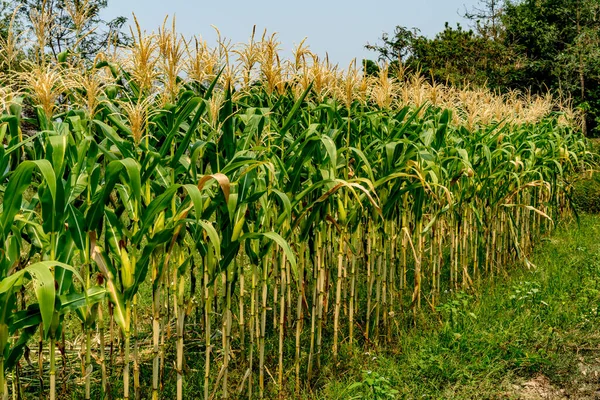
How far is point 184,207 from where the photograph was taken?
7.75 feet

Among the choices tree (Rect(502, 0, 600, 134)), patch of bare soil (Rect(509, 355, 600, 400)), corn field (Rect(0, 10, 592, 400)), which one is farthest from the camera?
tree (Rect(502, 0, 600, 134))

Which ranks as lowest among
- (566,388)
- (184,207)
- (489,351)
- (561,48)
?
(566,388)

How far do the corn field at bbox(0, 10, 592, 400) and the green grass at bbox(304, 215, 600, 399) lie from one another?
17 cm

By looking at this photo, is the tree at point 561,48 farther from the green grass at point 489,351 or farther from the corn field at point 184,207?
the corn field at point 184,207

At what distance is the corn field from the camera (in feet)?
6.82

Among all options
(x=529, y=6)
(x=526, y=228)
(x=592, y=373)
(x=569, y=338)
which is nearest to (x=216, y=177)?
(x=592, y=373)

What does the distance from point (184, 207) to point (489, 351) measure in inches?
92.1

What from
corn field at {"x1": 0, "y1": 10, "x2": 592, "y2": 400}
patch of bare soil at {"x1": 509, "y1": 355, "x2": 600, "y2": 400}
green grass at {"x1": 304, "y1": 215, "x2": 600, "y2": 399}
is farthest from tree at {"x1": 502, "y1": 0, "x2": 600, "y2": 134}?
patch of bare soil at {"x1": 509, "y1": 355, "x2": 600, "y2": 400}

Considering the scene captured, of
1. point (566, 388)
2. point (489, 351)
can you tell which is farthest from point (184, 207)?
point (566, 388)

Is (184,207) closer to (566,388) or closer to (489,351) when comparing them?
(489,351)

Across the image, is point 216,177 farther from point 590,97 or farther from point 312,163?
point 590,97

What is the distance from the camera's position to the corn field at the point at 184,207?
2078 millimetres

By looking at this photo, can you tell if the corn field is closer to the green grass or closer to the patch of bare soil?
the green grass

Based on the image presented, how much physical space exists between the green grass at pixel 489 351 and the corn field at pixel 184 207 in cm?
17
